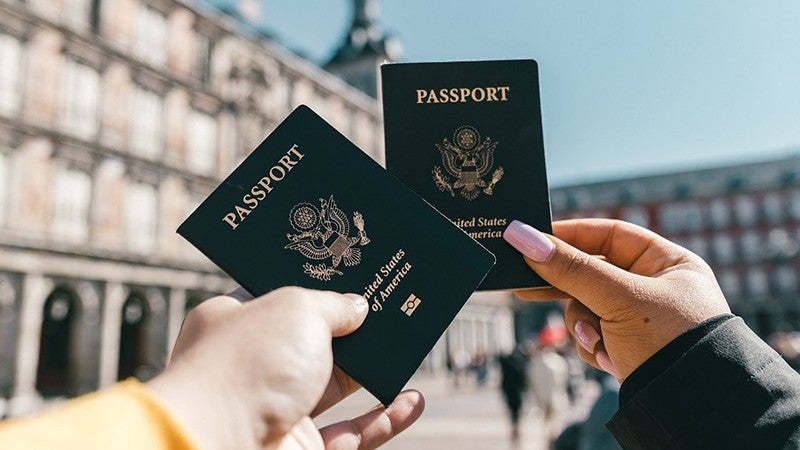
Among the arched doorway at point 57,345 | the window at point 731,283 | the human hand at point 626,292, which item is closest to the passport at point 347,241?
the human hand at point 626,292

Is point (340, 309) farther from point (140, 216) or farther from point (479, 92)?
point (140, 216)

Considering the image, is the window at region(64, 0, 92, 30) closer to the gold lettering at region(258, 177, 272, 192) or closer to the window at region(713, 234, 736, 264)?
the gold lettering at region(258, 177, 272, 192)

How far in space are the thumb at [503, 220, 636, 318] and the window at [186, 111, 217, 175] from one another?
983 inches

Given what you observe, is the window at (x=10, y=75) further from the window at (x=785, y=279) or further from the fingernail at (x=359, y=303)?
the window at (x=785, y=279)

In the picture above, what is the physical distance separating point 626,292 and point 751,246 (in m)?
59.8

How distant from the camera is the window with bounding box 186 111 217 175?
2536 cm

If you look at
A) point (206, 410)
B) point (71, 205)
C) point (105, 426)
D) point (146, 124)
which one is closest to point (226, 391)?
point (206, 410)

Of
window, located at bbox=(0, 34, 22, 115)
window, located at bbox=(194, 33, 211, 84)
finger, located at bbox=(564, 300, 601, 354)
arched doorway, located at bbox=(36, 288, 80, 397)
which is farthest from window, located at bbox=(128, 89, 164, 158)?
finger, located at bbox=(564, 300, 601, 354)

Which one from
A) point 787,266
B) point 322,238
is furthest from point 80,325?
point 787,266

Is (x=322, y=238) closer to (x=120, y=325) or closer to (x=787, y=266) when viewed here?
(x=120, y=325)

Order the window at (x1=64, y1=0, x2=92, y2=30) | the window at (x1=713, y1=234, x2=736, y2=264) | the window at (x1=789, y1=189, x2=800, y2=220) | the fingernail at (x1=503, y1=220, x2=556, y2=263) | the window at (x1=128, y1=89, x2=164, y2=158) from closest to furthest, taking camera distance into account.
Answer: the fingernail at (x1=503, y1=220, x2=556, y2=263)
the window at (x1=64, y1=0, x2=92, y2=30)
the window at (x1=128, y1=89, x2=164, y2=158)
the window at (x1=789, y1=189, x2=800, y2=220)
the window at (x1=713, y1=234, x2=736, y2=264)

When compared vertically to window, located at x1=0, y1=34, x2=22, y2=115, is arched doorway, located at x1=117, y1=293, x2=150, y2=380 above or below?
below

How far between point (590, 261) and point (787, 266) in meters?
60.5

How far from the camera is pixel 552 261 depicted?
1.72 meters
